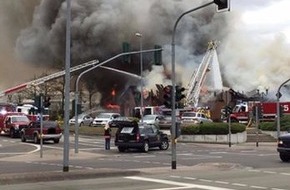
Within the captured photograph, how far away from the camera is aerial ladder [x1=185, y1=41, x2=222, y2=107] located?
77.6 meters

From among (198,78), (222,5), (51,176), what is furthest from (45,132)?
(198,78)

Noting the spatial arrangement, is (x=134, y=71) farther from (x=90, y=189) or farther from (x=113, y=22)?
(x=90, y=189)

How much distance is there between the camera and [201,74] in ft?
279

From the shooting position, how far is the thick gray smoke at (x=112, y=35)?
86.3m

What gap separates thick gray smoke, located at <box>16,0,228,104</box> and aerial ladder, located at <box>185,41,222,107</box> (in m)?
3.52

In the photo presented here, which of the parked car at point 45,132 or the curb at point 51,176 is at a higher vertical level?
the parked car at point 45,132

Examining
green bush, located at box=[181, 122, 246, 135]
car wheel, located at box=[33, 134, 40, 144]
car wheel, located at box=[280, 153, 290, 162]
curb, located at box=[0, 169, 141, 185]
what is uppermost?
green bush, located at box=[181, 122, 246, 135]

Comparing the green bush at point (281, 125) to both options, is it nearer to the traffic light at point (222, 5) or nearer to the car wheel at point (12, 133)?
the car wheel at point (12, 133)

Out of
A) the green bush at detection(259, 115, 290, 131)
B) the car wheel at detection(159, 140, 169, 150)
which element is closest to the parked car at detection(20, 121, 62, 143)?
the car wheel at detection(159, 140, 169, 150)

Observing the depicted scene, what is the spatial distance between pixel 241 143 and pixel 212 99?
34.3 meters

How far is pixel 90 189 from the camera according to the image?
13.2 metres

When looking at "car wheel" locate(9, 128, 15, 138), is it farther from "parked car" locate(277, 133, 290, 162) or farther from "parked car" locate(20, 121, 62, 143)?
"parked car" locate(277, 133, 290, 162)

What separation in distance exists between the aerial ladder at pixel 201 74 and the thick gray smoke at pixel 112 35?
139 inches

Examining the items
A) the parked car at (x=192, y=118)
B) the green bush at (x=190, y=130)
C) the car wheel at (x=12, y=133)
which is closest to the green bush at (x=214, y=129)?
the green bush at (x=190, y=130)
